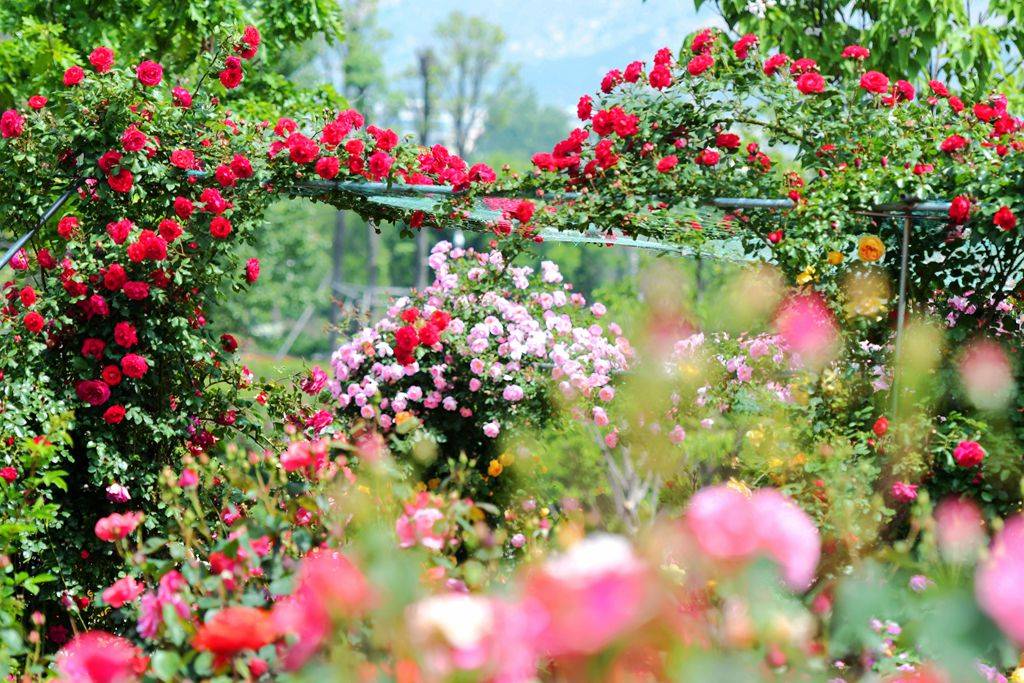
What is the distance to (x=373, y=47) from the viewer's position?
2838 centimetres

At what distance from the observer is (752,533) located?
3.93ft

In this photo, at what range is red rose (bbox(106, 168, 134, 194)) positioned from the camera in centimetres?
380

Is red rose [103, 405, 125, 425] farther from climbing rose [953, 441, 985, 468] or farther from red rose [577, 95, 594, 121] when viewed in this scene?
climbing rose [953, 441, 985, 468]

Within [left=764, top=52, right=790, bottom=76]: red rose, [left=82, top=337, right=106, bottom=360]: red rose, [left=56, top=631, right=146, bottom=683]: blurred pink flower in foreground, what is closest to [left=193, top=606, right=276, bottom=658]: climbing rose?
[left=56, top=631, right=146, bottom=683]: blurred pink flower in foreground

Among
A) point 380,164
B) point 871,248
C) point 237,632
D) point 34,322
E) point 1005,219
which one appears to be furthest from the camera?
point 871,248

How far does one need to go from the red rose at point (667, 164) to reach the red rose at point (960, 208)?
100 cm

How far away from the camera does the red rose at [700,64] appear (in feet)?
13.9

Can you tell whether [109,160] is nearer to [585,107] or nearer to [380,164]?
[380,164]

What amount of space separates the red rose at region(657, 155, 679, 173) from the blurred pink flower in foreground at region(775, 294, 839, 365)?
77cm

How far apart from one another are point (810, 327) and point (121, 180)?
2.72 meters

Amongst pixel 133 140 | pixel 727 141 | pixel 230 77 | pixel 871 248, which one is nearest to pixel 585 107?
pixel 727 141

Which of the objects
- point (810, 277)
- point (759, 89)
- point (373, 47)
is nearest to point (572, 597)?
point (810, 277)

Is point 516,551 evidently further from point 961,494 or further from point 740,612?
point 740,612

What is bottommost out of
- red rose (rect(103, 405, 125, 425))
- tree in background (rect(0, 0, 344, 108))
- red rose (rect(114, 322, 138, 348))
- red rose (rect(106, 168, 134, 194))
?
red rose (rect(103, 405, 125, 425))
